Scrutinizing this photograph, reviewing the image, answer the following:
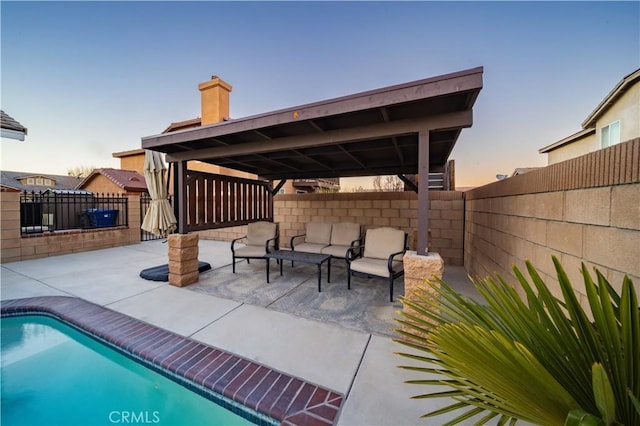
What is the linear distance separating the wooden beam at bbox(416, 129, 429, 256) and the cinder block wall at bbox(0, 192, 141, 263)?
8.72 metres

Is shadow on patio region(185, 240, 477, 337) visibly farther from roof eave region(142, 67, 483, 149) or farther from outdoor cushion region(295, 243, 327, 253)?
roof eave region(142, 67, 483, 149)

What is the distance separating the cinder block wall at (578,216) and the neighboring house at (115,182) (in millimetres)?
13854

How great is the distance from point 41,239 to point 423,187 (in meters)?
8.86

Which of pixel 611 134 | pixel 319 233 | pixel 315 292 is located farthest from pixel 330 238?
pixel 611 134

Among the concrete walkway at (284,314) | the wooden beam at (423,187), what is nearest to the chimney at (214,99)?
the concrete walkway at (284,314)

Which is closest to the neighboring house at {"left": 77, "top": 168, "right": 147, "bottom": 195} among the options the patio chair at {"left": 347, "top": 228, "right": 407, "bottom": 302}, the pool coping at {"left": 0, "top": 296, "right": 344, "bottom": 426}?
the pool coping at {"left": 0, "top": 296, "right": 344, "bottom": 426}

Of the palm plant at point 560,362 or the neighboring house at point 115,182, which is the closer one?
the palm plant at point 560,362

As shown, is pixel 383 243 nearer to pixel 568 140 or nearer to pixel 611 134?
pixel 611 134

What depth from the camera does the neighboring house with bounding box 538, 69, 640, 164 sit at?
5.28m

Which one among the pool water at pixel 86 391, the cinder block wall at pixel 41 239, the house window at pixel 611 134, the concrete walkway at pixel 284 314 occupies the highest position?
the house window at pixel 611 134

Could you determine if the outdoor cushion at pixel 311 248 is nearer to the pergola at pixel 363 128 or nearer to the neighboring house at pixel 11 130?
the pergola at pixel 363 128

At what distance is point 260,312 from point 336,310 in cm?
104

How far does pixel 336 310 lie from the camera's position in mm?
3285

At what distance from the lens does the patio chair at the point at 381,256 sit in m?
3.66
